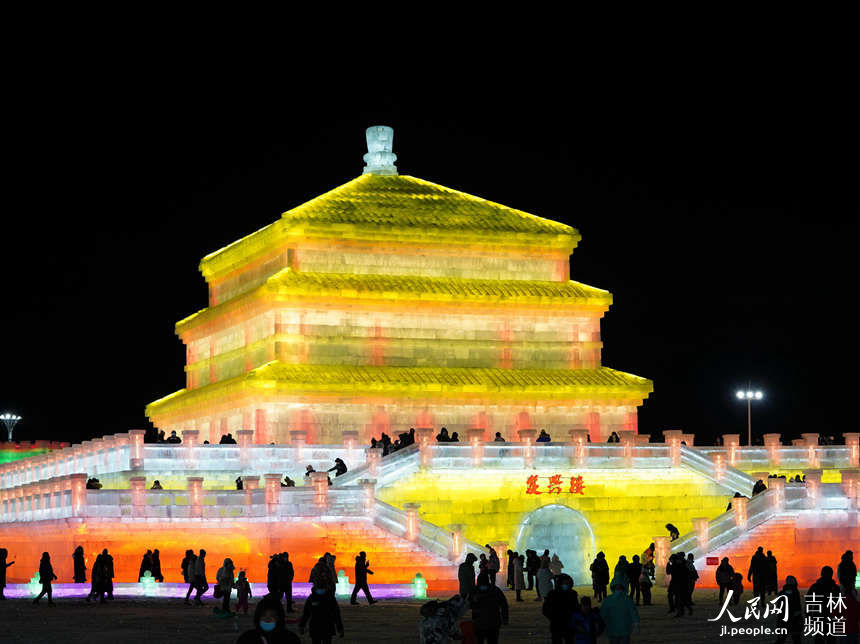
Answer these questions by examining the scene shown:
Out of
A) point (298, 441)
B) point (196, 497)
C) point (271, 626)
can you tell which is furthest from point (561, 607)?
point (298, 441)

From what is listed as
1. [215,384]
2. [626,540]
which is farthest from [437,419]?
[626,540]

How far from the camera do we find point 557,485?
62250 mm

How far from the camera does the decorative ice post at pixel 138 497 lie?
5425 cm

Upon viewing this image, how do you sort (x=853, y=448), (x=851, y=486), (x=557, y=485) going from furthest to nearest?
(x=853, y=448)
(x=557, y=485)
(x=851, y=486)

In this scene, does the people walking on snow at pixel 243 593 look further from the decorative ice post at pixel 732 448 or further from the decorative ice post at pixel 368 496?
the decorative ice post at pixel 732 448

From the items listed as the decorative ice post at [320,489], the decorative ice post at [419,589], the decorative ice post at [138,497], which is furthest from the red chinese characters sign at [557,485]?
the decorative ice post at [138,497]

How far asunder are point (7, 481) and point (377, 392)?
15.4m

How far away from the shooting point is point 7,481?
75.5 m

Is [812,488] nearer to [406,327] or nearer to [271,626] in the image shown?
[406,327]

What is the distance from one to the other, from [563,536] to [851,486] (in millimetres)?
9294

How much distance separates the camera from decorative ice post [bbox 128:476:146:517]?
178ft

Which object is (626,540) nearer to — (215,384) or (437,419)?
(437,419)

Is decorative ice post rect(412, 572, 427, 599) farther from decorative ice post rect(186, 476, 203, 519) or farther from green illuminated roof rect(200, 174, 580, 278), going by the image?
green illuminated roof rect(200, 174, 580, 278)

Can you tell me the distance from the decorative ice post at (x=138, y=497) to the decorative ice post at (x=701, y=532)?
16394mm
